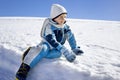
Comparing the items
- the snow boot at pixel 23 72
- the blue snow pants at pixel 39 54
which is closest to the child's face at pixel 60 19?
the blue snow pants at pixel 39 54

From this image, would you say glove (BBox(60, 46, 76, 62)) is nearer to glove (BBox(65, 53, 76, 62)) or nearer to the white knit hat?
glove (BBox(65, 53, 76, 62))

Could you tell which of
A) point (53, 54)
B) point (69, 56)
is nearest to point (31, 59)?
point (53, 54)

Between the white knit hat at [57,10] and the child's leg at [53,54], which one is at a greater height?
the white knit hat at [57,10]

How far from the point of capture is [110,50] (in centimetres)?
441

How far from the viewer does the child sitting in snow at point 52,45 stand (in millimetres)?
3461

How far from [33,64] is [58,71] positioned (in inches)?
15.6

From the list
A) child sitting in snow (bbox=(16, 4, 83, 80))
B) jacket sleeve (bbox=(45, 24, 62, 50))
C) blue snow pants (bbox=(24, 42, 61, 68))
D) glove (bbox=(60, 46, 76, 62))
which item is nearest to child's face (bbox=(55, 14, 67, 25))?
child sitting in snow (bbox=(16, 4, 83, 80))

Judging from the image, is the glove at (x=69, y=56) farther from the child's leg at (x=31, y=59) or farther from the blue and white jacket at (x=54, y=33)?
the child's leg at (x=31, y=59)

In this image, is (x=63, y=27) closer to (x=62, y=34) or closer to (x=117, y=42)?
(x=62, y=34)

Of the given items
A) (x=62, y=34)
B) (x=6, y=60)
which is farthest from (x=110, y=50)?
(x=6, y=60)

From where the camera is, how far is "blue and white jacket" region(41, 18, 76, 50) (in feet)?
12.0

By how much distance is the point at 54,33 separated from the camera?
388 centimetres

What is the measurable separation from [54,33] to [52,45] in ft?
0.97

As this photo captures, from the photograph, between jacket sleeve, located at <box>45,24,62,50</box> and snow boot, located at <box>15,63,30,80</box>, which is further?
jacket sleeve, located at <box>45,24,62,50</box>
